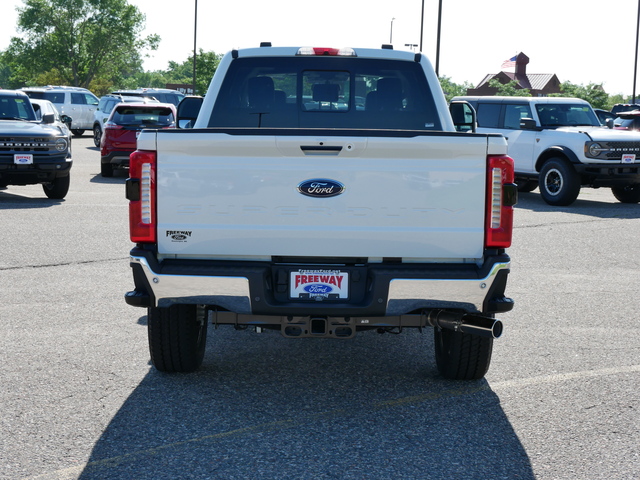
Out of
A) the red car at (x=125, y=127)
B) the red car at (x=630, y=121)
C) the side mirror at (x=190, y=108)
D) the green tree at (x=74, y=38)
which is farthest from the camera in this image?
the green tree at (x=74, y=38)

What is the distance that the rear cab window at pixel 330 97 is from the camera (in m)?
6.79

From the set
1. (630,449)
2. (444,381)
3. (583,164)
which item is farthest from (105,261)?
(583,164)

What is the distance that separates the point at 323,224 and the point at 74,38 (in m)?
86.0

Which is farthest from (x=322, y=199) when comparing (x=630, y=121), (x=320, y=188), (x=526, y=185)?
(x=630, y=121)

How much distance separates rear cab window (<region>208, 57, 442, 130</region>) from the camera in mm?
6789

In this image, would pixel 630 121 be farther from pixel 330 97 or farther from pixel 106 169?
pixel 330 97

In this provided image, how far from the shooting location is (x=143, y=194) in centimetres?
495

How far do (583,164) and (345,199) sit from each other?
518 inches

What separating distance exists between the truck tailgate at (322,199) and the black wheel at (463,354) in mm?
782

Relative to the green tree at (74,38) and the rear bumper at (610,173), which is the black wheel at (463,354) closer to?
the rear bumper at (610,173)

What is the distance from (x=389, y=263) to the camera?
5047 mm

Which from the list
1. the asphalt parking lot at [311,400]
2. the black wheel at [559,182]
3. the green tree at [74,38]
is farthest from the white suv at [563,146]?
the green tree at [74,38]

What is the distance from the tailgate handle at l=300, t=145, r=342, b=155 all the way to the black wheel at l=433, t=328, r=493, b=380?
4.70 feet

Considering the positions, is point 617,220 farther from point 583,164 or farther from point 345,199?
point 345,199
